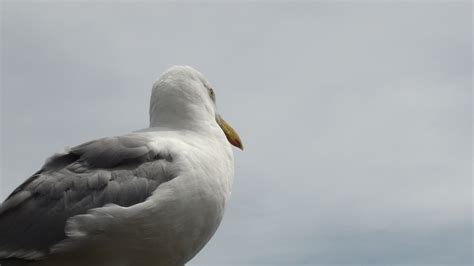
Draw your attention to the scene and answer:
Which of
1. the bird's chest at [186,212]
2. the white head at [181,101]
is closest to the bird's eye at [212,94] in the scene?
the white head at [181,101]

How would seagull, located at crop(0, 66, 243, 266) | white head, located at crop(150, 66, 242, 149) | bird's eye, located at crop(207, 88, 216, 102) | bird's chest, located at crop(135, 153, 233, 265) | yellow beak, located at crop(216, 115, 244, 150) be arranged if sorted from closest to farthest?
seagull, located at crop(0, 66, 243, 266)
bird's chest, located at crop(135, 153, 233, 265)
white head, located at crop(150, 66, 242, 149)
bird's eye, located at crop(207, 88, 216, 102)
yellow beak, located at crop(216, 115, 244, 150)

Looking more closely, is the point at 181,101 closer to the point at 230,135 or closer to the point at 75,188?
the point at 230,135

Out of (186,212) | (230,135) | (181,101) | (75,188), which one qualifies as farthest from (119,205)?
(230,135)

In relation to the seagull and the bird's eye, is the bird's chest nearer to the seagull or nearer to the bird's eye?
the seagull

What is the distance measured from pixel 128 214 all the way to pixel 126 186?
367 millimetres

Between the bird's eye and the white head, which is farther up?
the bird's eye

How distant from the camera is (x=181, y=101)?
34.7 feet

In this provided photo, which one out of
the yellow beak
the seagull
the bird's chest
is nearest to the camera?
the seagull

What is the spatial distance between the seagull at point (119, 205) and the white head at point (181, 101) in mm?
607

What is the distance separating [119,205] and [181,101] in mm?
1841

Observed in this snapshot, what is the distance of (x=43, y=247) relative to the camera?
903 cm

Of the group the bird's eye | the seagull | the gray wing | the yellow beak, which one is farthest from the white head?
the gray wing

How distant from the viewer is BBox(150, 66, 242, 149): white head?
10.5m

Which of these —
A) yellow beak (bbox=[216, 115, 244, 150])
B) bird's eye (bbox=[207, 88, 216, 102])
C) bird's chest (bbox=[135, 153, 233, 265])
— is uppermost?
bird's eye (bbox=[207, 88, 216, 102])
